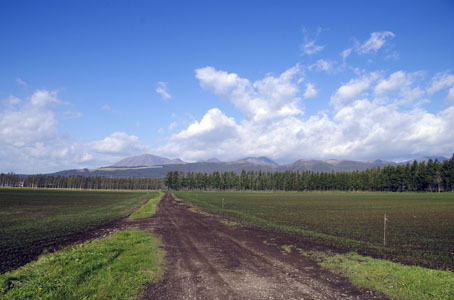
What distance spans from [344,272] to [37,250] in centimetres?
1757

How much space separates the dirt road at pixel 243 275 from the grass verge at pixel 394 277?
76 centimetres

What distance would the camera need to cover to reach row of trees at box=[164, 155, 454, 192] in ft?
415

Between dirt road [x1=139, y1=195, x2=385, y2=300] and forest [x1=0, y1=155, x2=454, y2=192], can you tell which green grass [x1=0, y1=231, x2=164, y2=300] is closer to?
dirt road [x1=139, y1=195, x2=385, y2=300]

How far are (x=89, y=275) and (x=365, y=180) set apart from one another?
176198 millimetres

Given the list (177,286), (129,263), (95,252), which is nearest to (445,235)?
(177,286)

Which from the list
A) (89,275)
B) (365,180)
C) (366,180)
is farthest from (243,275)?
(365,180)

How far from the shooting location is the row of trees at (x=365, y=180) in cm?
12638

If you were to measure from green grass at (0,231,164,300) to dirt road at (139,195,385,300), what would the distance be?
82 centimetres

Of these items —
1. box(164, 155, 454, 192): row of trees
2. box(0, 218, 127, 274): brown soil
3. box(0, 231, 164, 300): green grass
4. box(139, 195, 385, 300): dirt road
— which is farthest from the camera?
box(164, 155, 454, 192): row of trees

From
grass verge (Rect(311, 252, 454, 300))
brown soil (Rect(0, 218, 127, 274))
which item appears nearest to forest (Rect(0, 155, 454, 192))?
grass verge (Rect(311, 252, 454, 300))

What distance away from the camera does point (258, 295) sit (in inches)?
336

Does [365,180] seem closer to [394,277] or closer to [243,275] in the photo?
[394,277]

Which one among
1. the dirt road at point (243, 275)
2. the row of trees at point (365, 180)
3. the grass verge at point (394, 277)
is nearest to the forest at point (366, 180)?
the row of trees at point (365, 180)

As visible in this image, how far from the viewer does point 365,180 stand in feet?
519
